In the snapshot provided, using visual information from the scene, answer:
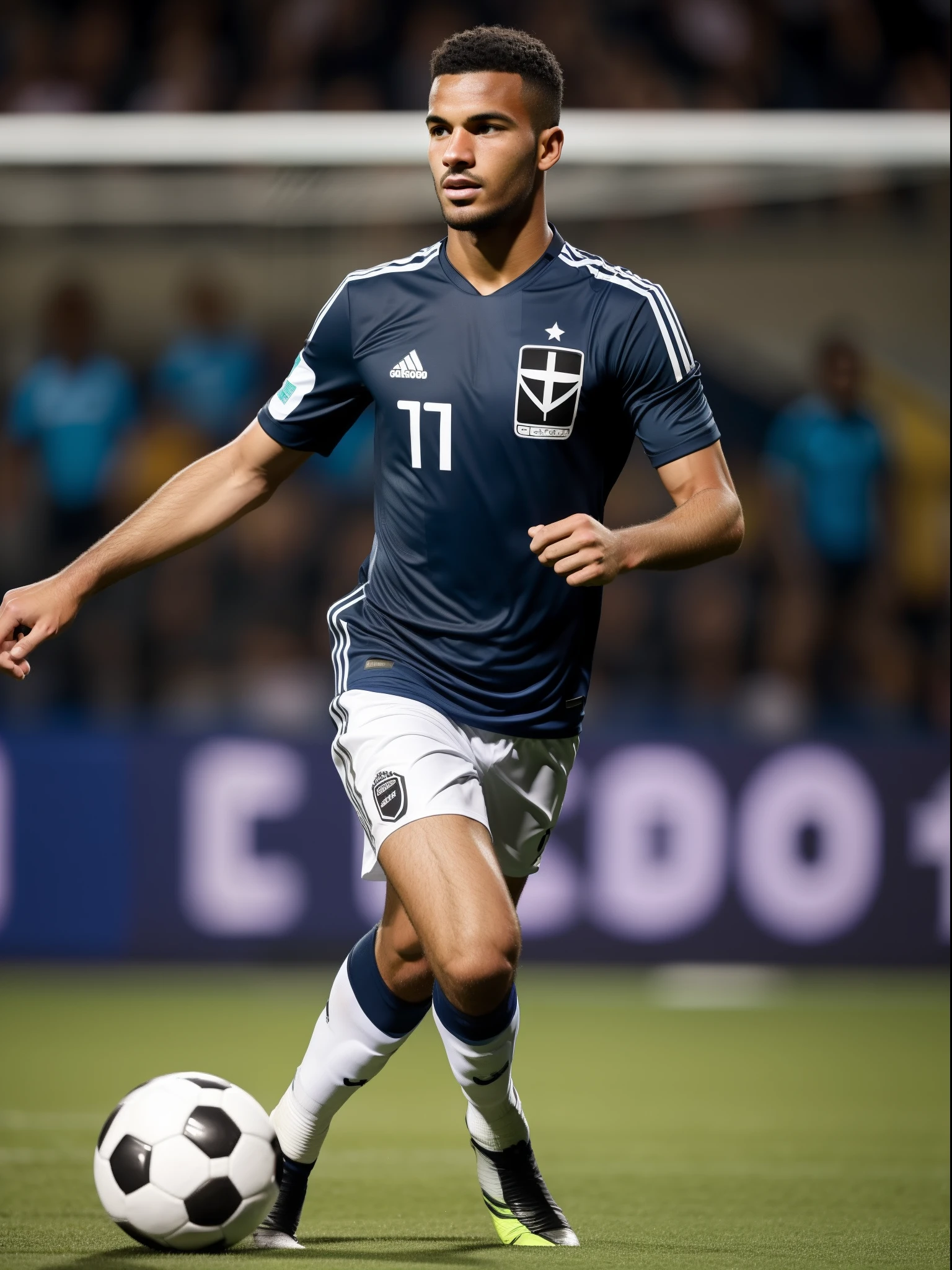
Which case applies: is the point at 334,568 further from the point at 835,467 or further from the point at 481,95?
the point at 481,95

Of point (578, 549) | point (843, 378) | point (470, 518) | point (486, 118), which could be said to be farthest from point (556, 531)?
point (843, 378)

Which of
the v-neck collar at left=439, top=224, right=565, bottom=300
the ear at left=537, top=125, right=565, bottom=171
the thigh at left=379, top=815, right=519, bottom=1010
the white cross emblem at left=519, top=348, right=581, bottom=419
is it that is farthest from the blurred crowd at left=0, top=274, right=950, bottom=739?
the thigh at left=379, top=815, right=519, bottom=1010

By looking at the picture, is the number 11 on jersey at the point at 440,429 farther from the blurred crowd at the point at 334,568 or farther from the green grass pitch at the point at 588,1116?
the blurred crowd at the point at 334,568

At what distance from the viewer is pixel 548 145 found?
350 centimetres

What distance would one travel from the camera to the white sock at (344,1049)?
358 centimetres

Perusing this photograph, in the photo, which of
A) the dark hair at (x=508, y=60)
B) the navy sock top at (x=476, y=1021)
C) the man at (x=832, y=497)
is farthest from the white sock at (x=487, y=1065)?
the man at (x=832, y=497)

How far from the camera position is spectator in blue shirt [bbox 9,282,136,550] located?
800cm

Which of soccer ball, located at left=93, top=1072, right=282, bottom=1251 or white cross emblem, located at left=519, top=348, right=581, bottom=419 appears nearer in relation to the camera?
soccer ball, located at left=93, top=1072, right=282, bottom=1251

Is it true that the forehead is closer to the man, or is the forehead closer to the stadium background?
the stadium background

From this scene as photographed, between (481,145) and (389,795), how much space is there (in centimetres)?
120

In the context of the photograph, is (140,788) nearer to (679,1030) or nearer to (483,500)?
(679,1030)

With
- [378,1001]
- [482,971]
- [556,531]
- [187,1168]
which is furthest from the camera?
[378,1001]

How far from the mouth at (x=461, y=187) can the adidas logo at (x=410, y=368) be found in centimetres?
30

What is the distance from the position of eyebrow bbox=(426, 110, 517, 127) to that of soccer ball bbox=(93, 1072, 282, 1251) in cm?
184
